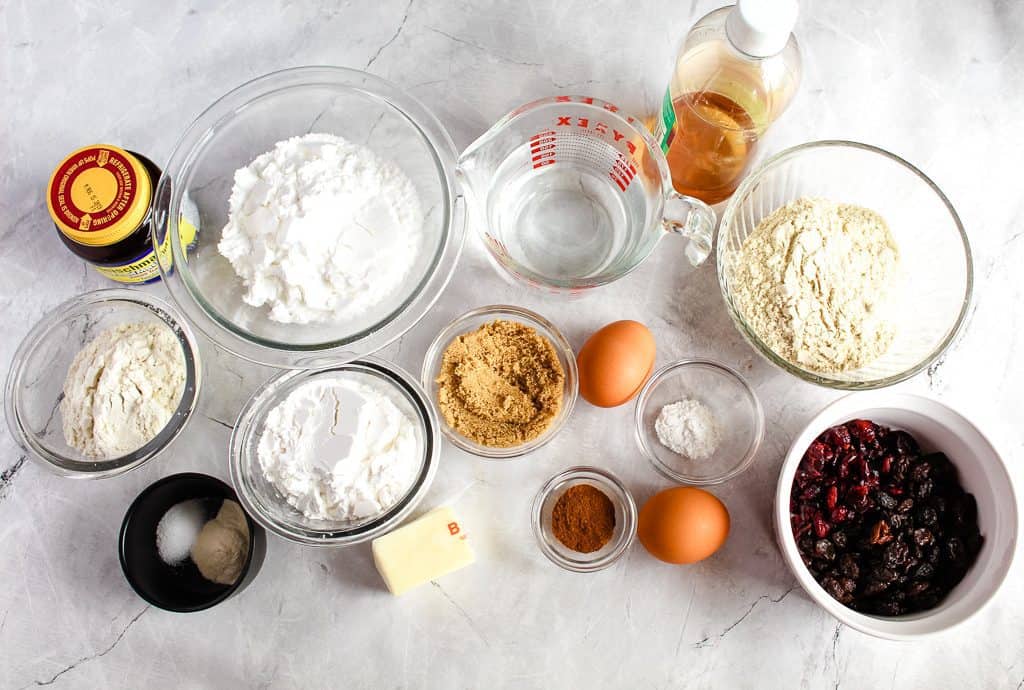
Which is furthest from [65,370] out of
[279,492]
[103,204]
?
[279,492]

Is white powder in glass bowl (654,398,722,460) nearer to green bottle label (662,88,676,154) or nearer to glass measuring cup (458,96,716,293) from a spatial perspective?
glass measuring cup (458,96,716,293)

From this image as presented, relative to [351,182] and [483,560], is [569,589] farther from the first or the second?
Answer: [351,182]

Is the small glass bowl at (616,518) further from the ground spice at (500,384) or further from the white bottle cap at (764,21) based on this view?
the white bottle cap at (764,21)

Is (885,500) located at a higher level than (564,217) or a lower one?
lower

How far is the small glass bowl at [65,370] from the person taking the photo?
49.9 inches

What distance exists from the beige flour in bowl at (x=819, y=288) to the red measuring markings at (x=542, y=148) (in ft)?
1.34

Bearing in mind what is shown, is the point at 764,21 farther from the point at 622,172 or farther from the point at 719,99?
the point at 622,172

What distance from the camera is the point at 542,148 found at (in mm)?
1325

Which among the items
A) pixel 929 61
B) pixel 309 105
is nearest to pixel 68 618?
Result: pixel 309 105

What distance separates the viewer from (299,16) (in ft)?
4.73

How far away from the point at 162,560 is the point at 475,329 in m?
0.73

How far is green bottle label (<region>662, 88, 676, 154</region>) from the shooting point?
47.5 inches

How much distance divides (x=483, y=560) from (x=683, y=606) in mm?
394

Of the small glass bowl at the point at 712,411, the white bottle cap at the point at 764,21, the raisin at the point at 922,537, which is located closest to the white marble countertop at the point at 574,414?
the small glass bowl at the point at 712,411
